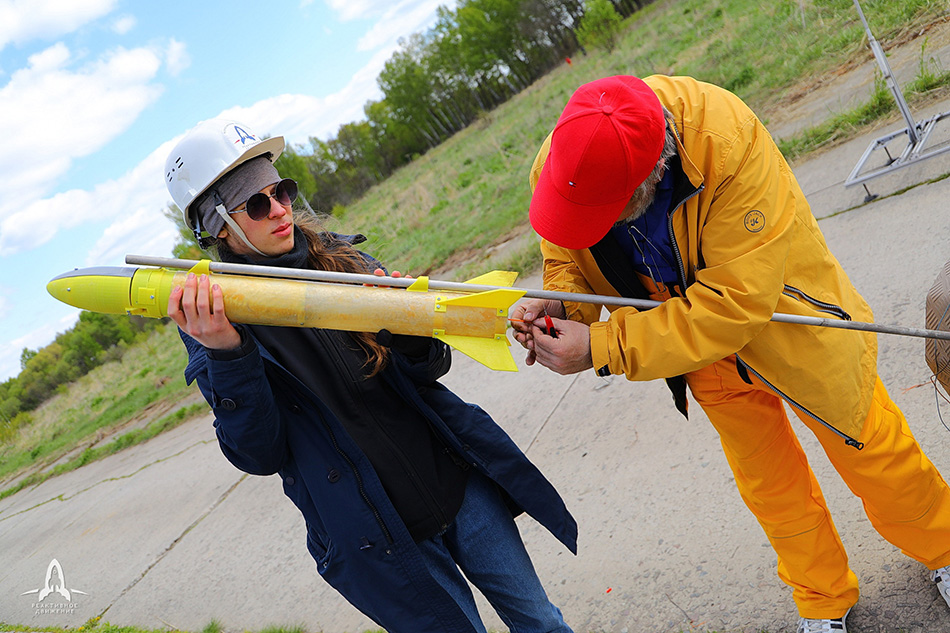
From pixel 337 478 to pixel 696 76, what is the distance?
11665 mm

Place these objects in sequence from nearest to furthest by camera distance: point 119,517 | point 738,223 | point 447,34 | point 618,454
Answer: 1. point 738,223
2. point 618,454
3. point 119,517
4. point 447,34

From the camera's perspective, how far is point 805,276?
6.41 ft

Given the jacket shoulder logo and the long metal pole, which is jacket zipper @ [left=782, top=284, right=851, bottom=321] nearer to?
the long metal pole

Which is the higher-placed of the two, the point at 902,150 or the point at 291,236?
the point at 291,236

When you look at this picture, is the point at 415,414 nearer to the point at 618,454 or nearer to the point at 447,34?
the point at 618,454

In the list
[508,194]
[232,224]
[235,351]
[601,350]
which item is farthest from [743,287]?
[508,194]

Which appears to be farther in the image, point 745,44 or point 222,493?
point 745,44

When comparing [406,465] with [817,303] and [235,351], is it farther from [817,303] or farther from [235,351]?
[817,303]

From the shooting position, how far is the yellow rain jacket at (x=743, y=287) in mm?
1784

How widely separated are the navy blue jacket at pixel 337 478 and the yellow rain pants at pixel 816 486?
0.96 metres

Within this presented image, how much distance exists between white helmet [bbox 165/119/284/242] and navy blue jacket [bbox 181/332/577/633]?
0.48 m

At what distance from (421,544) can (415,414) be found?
16.2 inches

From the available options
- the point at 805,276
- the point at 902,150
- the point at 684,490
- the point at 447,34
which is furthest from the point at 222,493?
the point at 447,34

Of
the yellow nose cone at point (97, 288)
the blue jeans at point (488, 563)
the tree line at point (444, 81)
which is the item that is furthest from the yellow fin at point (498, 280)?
the tree line at point (444, 81)
